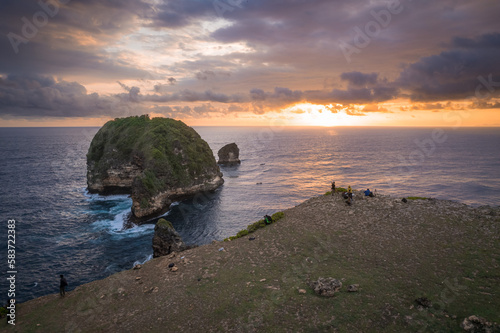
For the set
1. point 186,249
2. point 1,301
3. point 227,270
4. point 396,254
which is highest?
point 396,254

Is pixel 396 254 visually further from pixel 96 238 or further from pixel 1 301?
pixel 96 238

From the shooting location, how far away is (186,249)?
31047mm

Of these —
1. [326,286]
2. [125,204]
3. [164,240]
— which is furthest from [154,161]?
[326,286]

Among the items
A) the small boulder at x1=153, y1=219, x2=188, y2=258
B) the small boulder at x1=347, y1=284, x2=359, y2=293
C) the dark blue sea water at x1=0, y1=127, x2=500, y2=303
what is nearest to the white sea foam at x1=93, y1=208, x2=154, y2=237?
the dark blue sea water at x1=0, y1=127, x2=500, y2=303

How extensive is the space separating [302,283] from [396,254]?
29.2ft

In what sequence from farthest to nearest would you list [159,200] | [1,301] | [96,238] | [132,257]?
1. [159,200]
2. [96,238]
3. [132,257]
4. [1,301]

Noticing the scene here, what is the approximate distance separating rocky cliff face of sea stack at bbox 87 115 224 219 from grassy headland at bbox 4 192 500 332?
2983 cm

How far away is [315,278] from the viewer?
18.8m

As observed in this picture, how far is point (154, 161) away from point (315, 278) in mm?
46220

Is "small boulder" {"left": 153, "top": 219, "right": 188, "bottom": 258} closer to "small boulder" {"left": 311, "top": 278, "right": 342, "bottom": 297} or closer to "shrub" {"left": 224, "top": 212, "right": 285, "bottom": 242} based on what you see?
"shrub" {"left": 224, "top": 212, "right": 285, "bottom": 242}

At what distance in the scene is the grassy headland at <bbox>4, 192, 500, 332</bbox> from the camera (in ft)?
48.5

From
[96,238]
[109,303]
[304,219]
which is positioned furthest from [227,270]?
[96,238]

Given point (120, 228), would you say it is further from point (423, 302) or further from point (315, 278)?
point (423, 302)

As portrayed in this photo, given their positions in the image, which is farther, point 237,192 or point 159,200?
point 237,192
